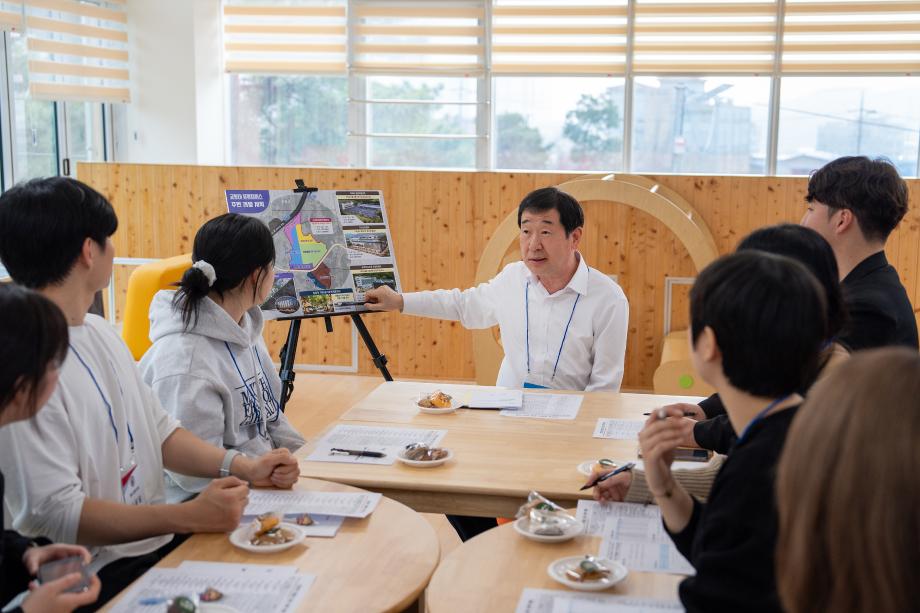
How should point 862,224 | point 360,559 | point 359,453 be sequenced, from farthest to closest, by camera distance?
point 862,224 → point 359,453 → point 360,559

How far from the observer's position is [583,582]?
72.9 inches

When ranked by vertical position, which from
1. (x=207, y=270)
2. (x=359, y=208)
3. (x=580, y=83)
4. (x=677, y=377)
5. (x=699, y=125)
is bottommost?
(x=677, y=377)

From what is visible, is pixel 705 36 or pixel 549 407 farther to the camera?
pixel 705 36

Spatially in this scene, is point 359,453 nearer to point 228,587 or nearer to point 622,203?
point 228,587

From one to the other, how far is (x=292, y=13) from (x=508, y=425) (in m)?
5.65

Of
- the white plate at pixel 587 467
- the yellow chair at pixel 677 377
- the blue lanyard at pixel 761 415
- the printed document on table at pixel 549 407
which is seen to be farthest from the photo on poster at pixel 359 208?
the blue lanyard at pixel 761 415

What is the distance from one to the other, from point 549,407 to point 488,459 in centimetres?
62

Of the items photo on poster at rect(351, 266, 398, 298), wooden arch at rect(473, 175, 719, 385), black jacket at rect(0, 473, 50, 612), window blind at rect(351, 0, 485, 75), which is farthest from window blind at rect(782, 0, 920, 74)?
black jacket at rect(0, 473, 50, 612)

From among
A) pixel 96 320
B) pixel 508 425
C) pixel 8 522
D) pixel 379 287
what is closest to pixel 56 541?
pixel 8 522

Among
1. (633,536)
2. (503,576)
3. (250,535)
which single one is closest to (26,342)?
(250,535)

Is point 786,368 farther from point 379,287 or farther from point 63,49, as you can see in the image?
point 63,49

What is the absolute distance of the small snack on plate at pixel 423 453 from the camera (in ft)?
8.65

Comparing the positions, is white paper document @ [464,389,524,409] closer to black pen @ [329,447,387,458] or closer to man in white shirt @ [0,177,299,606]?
black pen @ [329,447,387,458]

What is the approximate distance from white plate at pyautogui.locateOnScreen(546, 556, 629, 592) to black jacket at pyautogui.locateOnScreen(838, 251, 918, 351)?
1.21m
